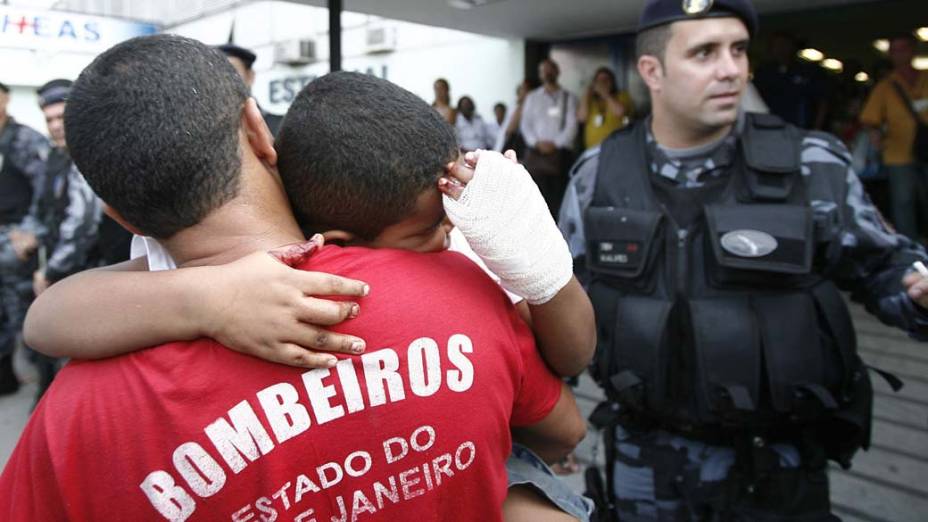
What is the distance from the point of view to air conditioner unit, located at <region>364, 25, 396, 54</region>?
31.0 ft

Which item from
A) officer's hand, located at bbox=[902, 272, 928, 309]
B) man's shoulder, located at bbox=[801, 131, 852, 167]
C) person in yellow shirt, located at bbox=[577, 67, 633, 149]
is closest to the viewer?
officer's hand, located at bbox=[902, 272, 928, 309]

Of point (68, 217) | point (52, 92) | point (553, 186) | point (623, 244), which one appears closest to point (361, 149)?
point (623, 244)

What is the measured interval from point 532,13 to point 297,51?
5.15 m

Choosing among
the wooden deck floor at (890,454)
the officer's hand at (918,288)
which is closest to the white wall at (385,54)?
the wooden deck floor at (890,454)

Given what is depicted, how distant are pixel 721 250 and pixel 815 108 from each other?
553 centimetres

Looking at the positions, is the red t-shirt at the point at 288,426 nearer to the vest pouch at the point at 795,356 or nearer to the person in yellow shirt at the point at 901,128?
the vest pouch at the point at 795,356

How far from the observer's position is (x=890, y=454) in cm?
332

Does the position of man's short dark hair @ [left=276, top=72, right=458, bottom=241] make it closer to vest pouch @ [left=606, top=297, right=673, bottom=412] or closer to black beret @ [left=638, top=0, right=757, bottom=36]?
vest pouch @ [left=606, top=297, right=673, bottom=412]

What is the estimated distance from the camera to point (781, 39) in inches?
238

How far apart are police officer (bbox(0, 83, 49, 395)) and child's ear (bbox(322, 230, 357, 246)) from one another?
3656mm

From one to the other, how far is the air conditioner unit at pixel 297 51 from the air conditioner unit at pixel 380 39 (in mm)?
1150

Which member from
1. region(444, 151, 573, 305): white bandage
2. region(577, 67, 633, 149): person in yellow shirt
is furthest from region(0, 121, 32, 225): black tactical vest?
region(577, 67, 633, 149): person in yellow shirt

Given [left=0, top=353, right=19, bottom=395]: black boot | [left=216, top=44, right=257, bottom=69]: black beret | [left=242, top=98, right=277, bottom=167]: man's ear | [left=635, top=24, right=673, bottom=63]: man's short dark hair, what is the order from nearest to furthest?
[left=242, top=98, right=277, bottom=167]: man's ear → [left=635, top=24, right=673, bottom=63]: man's short dark hair → [left=216, top=44, right=257, bottom=69]: black beret → [left=0, top=353, right=19, bottom=395]: black boot

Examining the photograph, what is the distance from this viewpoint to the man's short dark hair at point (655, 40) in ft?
6.05
